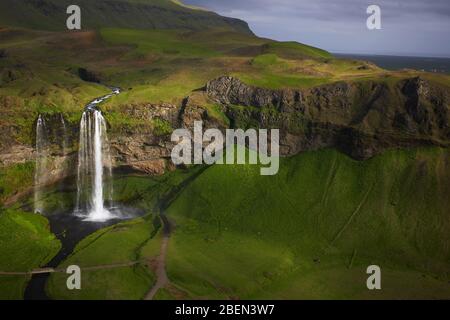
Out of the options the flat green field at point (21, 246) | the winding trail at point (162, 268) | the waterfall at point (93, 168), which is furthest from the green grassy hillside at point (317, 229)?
the flat green field at point (21, 246)

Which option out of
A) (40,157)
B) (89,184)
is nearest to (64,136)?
(40,157)

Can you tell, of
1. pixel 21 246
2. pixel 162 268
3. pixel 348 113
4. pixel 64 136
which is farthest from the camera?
pixel 64 136

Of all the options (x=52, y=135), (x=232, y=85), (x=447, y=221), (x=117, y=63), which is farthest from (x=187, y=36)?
(x=447, y=221)

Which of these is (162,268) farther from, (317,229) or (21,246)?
(317,229)

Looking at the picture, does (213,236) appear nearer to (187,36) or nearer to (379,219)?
(379,219)

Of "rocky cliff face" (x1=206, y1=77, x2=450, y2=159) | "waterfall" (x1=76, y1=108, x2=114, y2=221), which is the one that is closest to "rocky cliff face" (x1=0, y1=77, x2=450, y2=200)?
"rocky cliff face" (x1=206, y1=77, x2=450, y2=159)
